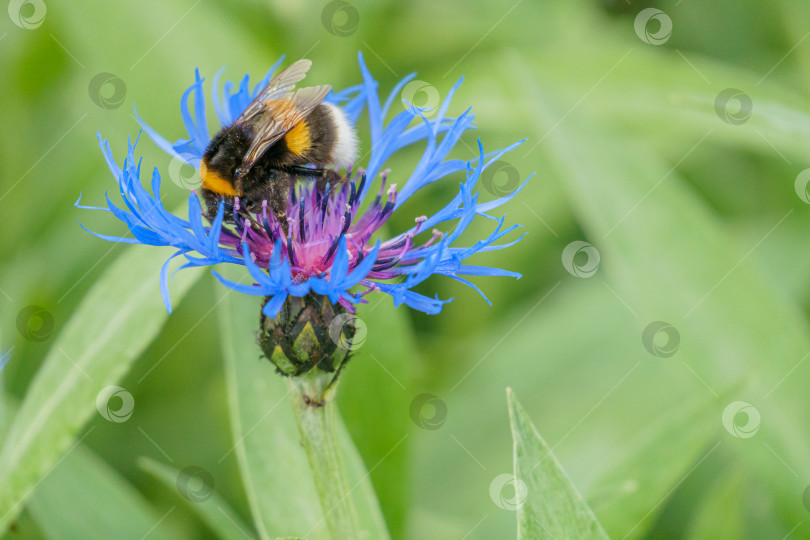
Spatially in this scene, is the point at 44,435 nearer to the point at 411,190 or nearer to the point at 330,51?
the point at 411,190

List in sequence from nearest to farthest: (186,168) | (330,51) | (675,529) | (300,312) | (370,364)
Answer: (300,312), (370,364), (675,529), (186,168), (330,51)

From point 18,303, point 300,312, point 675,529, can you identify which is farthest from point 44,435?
point 675,529
